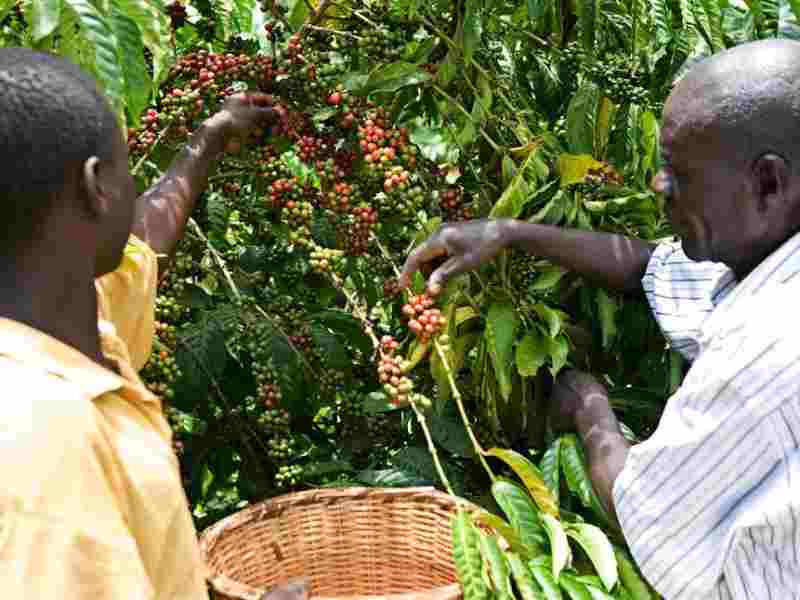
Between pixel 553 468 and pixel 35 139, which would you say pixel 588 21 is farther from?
pixel 35 139

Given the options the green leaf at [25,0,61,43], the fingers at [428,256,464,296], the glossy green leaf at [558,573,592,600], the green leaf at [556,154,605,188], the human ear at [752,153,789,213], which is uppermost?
the green leaf at [25,0,61,43]

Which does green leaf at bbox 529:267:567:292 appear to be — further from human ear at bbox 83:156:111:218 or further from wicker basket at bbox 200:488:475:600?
human ear at bbox 83:156:111:218

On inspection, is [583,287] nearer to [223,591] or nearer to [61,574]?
[223,591]

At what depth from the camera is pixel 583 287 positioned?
2189 mm

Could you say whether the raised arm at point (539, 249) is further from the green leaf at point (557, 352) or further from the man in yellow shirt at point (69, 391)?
the man in yellow shirt at point (69, 391)

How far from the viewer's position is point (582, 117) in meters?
2.29

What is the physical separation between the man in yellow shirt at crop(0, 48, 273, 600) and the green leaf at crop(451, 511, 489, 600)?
630 millimetres

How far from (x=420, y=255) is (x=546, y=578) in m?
0.59

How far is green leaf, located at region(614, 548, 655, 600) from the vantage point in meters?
1.88

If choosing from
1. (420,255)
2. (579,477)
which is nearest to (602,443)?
(579,477)

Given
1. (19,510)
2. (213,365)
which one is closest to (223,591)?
(213,365)

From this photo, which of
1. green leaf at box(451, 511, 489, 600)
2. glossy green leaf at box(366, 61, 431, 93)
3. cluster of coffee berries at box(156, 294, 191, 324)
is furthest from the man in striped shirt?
cluster of coffee berries at box(156, 294, 191, 324)

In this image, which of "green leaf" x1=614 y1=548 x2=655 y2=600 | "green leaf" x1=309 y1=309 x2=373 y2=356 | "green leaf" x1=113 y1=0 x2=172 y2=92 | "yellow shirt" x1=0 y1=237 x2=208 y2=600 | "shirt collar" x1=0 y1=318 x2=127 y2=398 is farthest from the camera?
"green leaf" x1=309 y1=309 x2=373 y2=356

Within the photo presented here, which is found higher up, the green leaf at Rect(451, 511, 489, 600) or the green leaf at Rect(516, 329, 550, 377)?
the green leaf at Rect(516, 329, 550, 377)
